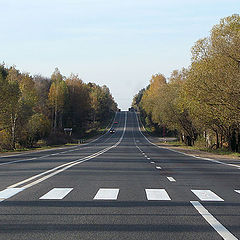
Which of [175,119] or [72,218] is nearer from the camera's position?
[72,218]

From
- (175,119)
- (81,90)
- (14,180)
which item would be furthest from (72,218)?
(81,90)

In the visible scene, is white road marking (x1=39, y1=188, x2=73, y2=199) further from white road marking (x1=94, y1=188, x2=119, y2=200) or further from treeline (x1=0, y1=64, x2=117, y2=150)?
treeline (x1=0, y1=64, x2=117, y2=150)

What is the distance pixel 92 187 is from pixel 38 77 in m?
122

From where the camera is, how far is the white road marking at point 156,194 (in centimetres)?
1018

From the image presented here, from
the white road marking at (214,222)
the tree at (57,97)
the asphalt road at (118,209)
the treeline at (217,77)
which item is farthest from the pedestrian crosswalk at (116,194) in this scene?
the tree at (57,97)

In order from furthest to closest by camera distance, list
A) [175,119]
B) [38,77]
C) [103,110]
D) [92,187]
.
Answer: [103,110]
[38,77]
[175,119]
[92,187]

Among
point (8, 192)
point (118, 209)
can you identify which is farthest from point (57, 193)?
point (118, 209)

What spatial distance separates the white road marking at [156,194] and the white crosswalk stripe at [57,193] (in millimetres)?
2118

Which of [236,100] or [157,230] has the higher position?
[236,100]

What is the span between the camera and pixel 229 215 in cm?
815

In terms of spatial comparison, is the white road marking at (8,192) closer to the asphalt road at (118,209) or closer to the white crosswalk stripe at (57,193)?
the asphalt road at (118,209)

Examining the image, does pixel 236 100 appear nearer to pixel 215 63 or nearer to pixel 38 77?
pixel 215 63

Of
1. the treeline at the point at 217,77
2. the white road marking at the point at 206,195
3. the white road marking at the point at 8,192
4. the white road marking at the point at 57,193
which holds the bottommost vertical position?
the white road marking at the point at 206,195

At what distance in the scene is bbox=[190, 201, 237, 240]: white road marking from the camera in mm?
6472
